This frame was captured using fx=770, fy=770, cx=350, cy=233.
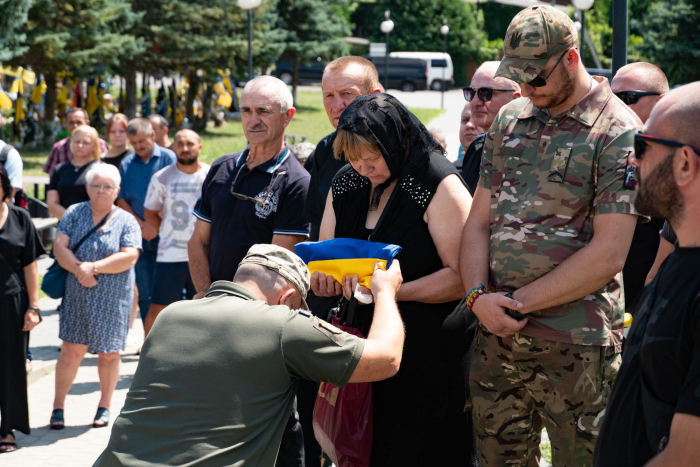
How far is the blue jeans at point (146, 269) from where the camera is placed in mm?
7875

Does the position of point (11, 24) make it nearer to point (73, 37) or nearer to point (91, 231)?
point (73, 37)

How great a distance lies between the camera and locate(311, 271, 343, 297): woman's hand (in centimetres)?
320

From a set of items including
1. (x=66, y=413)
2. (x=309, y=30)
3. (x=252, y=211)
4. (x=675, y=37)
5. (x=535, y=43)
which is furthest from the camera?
(x=309, y=30)

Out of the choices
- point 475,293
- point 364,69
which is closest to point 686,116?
point 475,293

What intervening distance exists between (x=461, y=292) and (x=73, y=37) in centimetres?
2026

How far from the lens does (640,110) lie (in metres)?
4.81

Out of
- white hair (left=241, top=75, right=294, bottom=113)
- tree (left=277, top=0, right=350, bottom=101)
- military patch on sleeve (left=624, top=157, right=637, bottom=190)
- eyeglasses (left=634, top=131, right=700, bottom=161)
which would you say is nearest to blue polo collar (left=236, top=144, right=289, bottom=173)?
white hair (left=241, top=75, right=294, bottom=113)

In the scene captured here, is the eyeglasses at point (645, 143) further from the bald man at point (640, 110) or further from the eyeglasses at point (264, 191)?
the eyeglasses at point (264, 191)

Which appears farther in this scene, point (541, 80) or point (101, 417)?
point (101, 417)

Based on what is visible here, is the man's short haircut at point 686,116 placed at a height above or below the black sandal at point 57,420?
above

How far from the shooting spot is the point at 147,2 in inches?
1016

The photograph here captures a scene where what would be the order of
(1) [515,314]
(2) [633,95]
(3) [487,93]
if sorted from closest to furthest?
(1) [515,314]
(2) [633,95]
(3) [487,93]

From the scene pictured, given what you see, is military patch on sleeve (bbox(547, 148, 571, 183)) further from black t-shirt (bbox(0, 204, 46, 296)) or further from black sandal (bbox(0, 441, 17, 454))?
black sandal (bbox(0, 441, 17, 454))

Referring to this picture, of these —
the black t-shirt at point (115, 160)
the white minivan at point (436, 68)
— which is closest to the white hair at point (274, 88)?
the black t-shirt at point (115, 160)
